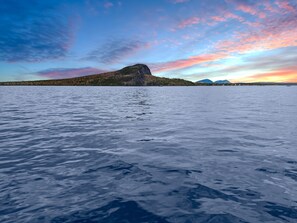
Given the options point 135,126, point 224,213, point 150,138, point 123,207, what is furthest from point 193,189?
point 135,126

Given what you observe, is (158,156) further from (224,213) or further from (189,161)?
(224,213)

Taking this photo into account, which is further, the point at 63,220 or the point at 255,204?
the point at 255,204

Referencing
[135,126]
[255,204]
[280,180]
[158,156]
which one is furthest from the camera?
[135,126]

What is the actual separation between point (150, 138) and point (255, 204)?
10.9 metres

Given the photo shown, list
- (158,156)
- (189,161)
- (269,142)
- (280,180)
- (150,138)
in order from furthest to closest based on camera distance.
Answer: (150,138), (269,142), (158,156), (189,161), (280,180)

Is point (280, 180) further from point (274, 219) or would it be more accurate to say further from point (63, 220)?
point (63, 220)

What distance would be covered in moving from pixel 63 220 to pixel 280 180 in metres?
8.79

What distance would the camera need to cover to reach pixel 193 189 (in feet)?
30.8

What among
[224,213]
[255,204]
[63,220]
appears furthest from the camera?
[255,204]

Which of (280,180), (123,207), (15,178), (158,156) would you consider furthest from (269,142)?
(15,178)

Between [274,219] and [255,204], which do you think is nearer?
[274,219]

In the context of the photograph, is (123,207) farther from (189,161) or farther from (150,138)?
(150,138)

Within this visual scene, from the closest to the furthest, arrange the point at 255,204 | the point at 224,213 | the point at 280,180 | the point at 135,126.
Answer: the point at 224,213 → the point at 255,204 → the point at 280,180 → the point at 135,126

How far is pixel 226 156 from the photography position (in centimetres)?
1361
